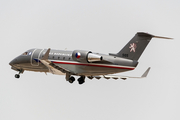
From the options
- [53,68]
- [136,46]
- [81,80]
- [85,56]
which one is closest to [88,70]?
[85,56]

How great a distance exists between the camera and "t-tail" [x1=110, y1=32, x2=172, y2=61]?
4995cm

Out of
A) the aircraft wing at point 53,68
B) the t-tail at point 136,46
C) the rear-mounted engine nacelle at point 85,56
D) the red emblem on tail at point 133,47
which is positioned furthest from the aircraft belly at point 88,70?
the red emblem on tail at point 133,47

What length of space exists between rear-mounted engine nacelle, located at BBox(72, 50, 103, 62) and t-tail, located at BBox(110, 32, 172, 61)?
242 cm

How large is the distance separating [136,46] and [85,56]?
4.81 metres

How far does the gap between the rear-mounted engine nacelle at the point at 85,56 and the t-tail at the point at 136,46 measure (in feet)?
7.95

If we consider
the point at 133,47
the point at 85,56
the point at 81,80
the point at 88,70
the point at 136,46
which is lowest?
the point at 81,80

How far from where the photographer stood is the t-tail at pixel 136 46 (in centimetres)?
4995

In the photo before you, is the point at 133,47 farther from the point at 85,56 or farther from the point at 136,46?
the point at 85,56

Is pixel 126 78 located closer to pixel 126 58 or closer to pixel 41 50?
pixel 126 58

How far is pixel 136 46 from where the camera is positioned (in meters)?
50.2

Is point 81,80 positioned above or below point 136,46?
below

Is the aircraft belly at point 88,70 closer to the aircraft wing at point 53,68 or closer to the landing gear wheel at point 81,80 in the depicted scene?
the aircraft wing at point 53,68

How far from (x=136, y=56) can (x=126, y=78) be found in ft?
18.4

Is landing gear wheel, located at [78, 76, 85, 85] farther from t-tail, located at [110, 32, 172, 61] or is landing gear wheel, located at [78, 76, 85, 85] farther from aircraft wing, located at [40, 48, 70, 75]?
t-tail, located at [110, 32, 172, 61]
